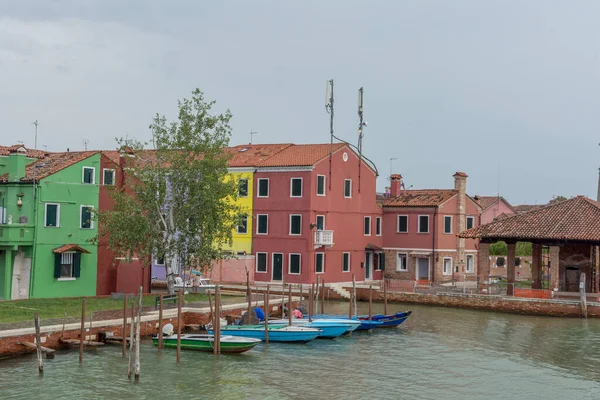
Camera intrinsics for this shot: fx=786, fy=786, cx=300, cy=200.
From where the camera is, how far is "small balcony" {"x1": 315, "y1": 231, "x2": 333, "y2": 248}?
49156 millimetres

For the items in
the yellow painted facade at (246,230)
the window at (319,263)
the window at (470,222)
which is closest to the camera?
the window at (319,263)

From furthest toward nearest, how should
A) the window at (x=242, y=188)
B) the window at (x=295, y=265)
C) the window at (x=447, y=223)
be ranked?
the window at (x=447, y=223) < the window at (x=295, y=265) < the window at (x=242, y=188)

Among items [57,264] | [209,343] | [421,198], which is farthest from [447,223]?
[209,343]

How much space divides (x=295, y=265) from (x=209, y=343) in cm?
1977

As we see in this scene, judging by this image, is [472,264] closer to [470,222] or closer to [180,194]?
[470,222]

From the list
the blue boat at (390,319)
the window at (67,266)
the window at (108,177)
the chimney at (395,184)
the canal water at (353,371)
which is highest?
the chimney at (395,184)

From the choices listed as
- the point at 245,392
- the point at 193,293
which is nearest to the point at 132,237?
the point at 193,293

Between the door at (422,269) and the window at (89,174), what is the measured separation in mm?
24712

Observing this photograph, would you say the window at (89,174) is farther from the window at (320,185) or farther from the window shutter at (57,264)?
the window at (320,185)

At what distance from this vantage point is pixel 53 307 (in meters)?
33.8

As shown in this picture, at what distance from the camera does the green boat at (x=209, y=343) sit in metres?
29.9

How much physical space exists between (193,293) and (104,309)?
31.2ft

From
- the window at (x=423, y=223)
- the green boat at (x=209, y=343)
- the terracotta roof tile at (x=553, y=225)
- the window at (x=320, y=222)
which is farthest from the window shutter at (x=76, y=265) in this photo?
the window at (x=423, y=223)

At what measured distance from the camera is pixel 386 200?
185 feet
